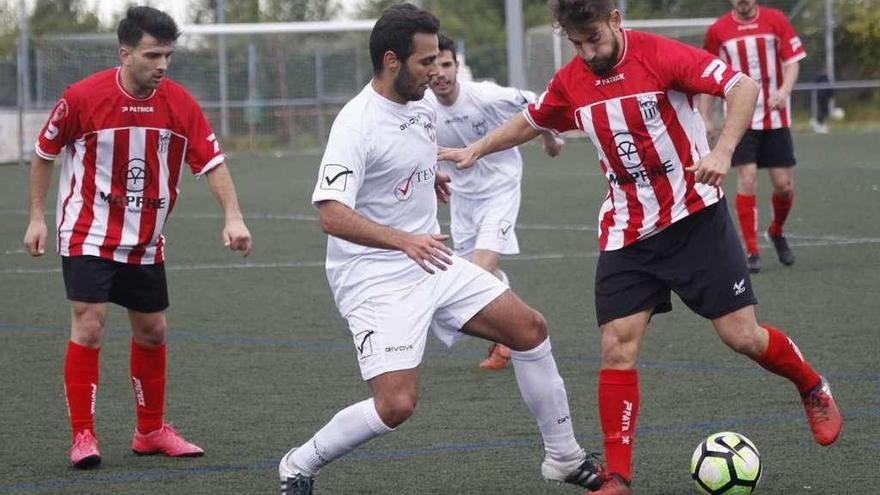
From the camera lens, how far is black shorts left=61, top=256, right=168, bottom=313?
6.20 metres

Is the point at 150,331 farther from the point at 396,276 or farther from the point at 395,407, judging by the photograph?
the point at 395,407

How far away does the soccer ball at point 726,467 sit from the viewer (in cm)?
529

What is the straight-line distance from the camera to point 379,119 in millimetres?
5340

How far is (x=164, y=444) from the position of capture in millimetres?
6367

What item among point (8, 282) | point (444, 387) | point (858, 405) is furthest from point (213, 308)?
point (858, 405)

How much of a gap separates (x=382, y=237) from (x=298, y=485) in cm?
95

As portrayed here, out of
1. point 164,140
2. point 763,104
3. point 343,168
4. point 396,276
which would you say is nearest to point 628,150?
point 396,276

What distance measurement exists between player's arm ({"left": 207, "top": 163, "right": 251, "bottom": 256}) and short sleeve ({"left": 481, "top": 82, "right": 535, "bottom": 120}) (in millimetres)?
2588

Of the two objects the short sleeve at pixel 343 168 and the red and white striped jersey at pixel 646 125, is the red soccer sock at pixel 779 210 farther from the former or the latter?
the short sleeve at pixel 343 168

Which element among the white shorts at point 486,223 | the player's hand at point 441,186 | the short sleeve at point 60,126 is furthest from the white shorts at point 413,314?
the white shorts at point 486,223

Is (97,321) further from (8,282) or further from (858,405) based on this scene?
(8,282)

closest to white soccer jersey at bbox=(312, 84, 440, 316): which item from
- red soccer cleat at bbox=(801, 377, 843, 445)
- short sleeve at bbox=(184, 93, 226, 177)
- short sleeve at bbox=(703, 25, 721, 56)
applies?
short sleeve at bbox=(184, 93, 226, 177)

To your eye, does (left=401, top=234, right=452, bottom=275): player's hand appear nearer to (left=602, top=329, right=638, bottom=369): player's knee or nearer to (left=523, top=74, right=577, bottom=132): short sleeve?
(left=602, top=329, right=638, bottom=369): player's knee

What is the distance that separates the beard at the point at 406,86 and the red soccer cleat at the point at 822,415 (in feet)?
6.43
